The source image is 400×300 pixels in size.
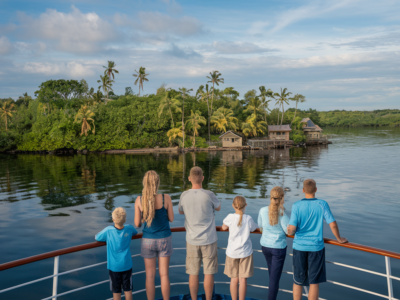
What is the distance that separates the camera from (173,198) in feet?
82.7

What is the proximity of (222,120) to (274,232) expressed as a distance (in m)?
70.6

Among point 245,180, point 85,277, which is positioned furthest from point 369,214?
point 85,277

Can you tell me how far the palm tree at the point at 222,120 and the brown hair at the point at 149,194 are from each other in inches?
2755

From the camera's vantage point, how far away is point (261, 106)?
8650 centimetres

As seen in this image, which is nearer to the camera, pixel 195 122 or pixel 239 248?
pixel 239 248

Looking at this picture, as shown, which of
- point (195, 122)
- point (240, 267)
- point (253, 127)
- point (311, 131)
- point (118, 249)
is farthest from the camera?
point (311, 131)

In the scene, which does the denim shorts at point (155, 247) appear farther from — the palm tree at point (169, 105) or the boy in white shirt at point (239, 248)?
Result: the palm tree at point (169, 105)

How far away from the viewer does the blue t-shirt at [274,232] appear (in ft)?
13.5

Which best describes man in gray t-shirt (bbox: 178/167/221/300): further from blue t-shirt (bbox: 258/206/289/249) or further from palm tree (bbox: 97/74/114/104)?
palm tree (bbox: 97/74/114/104)

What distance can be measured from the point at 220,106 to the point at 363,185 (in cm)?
5622

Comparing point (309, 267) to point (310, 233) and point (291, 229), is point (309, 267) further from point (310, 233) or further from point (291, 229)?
point (291, 229)

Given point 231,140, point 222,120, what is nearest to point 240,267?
point 231,140

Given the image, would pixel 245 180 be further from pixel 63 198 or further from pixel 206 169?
pixel 63 198

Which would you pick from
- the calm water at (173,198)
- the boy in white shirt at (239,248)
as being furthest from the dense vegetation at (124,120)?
the boy in white shirt at (239,248)
